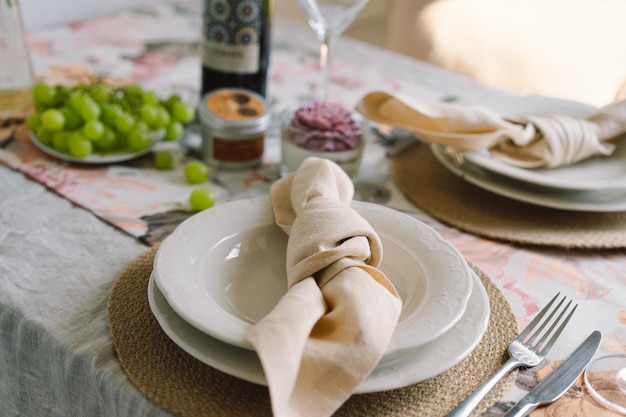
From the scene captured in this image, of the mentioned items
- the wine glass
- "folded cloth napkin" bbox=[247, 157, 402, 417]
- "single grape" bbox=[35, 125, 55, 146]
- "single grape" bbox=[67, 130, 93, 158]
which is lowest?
"single grape" bbox=[35, 125, 55, 146]

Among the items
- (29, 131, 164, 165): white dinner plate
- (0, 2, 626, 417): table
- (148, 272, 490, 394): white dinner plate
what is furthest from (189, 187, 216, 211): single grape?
(148, 272, 490, 394): white dinner plate

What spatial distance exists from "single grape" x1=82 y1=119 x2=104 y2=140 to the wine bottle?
0.18m

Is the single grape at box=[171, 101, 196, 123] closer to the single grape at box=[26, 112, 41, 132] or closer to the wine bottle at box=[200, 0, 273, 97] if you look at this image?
the wine bottle at box=[200, 0, 273, 97]

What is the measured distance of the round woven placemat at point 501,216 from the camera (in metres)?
0.80

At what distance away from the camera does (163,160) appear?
890 millimetres

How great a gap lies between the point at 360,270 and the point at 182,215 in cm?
31

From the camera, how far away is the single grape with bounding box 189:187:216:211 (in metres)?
0.80

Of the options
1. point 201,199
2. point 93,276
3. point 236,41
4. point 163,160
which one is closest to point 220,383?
point 93,276

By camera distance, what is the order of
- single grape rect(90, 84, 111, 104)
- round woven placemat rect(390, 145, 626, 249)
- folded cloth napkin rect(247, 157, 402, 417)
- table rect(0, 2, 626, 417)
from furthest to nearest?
1. single grape rect(90, 84, 111, 104)
2. round woven placemat rect(390, 145, 626, 249)
3. table rect(0, 2, 626, 417)
4. folded cloth napkin rect(247, 157, 402, 417)

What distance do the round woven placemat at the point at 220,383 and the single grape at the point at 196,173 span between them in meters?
0.28

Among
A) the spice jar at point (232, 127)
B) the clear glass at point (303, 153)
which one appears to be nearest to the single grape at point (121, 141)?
the spice jar at point (232, 127)

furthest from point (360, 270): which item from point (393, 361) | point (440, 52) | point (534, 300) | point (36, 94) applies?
point (440, 52)

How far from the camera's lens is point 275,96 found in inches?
45.0

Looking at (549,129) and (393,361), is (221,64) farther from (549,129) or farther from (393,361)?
(393,361)
